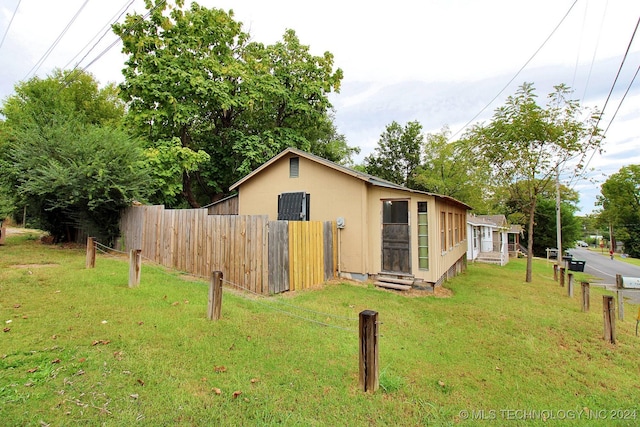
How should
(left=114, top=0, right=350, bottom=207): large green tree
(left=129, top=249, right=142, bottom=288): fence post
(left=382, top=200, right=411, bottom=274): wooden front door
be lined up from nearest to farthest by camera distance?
(left=129, top=249, right=142, bottom=288): fence post < (left=382, top=200, right=411, bottom=274): wooden front door < (left=114, top=0, right=350, bottom=207): large green tree

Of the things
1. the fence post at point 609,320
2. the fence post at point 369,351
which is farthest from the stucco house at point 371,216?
the fence post at point 369,351

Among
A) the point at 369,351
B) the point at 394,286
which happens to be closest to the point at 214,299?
the point at 369,351

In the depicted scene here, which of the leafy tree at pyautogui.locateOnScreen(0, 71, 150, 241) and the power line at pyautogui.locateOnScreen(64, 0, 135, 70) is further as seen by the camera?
the leafy tree at pyautogui.locateOnScreen(0, 71, 150, 241)

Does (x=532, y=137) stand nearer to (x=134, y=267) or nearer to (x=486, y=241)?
(x=134, y=267)

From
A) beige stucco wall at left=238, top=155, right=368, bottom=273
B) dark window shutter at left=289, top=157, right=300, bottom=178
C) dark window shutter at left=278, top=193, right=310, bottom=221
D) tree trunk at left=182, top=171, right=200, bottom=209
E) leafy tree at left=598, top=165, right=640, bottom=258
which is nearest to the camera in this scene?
beige stucco wall at left=238, top=155, right=368, bottom=273

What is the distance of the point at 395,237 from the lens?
915cm

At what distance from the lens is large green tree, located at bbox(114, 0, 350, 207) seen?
13836mm

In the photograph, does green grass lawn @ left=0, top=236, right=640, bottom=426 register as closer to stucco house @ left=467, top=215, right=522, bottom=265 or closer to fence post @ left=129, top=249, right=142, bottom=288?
fence post @ left=129, top=249, right=142, bottom=288

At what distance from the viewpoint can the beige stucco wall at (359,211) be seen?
875 cm

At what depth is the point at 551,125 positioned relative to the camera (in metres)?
11.3

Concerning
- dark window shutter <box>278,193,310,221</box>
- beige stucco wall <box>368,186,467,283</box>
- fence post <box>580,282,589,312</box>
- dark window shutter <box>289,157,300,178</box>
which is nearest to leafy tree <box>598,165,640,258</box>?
fence post <box>580,282,589,312</box>

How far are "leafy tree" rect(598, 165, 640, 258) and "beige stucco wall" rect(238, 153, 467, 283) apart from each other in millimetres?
52658

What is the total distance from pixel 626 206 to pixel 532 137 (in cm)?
5064

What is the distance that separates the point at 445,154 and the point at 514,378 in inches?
949
